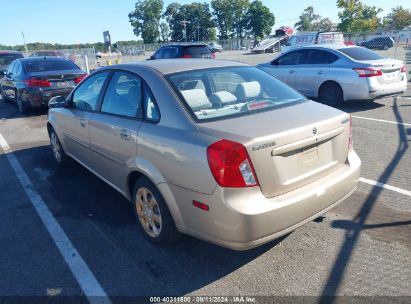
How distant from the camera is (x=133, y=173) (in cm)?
345

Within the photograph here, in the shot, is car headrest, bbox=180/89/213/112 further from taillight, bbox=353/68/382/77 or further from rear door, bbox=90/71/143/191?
taillight, bbox=353/68/382/77

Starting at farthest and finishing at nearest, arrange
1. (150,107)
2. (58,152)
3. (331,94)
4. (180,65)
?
(331,94), (58,152), (180,65), (150,107)

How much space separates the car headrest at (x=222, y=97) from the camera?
3311 millimetres

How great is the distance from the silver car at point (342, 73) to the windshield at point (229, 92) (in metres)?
5.36

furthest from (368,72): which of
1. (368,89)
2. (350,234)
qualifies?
(350,234)

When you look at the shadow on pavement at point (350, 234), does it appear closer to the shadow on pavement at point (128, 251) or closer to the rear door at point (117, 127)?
the shadow on pavement at point (128, 251)

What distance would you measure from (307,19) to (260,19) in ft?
92.8

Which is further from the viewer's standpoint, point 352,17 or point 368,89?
point 352,17

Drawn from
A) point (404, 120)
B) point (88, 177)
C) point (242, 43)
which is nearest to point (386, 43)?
point (242, 43)

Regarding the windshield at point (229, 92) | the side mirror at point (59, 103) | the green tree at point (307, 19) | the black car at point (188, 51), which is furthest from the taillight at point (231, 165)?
the green tree at point (307, 19)

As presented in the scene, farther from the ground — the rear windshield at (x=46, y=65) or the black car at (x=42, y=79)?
the rear windshield at (x=46, y=65)

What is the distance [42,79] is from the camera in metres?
9.49

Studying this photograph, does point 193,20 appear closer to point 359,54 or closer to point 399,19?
point 399,19

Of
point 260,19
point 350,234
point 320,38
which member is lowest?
point 350,234
